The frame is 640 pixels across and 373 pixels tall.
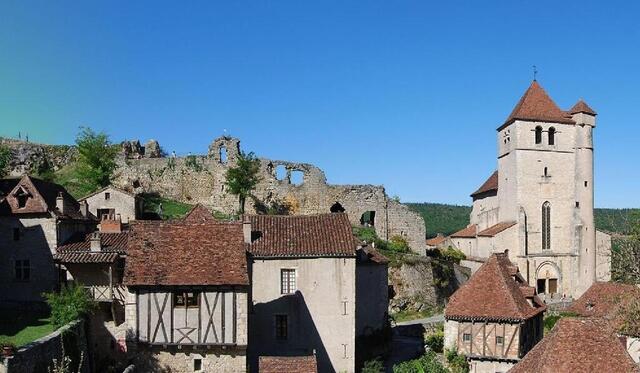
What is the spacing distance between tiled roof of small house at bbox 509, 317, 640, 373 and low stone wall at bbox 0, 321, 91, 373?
11314 mm

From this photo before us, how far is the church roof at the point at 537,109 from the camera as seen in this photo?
47.2 m

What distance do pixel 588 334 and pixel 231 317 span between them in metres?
11.6

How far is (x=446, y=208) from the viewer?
127m

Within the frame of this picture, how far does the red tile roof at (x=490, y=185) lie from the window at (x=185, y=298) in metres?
35.4

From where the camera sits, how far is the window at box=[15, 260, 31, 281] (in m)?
26.2

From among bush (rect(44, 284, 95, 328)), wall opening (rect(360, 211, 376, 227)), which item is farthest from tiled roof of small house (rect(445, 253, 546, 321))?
wall opening (rect(360, 211, 376, 227))

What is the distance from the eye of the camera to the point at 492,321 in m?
26.0

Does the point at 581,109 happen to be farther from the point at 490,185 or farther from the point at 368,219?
the point at 368,219

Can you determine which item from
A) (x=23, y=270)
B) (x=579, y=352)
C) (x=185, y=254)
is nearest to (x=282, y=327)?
(x=185, y=254)

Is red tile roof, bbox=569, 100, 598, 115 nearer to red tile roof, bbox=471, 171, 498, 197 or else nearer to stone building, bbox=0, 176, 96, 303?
red tile roof, bbox=471, 171, 498, 197

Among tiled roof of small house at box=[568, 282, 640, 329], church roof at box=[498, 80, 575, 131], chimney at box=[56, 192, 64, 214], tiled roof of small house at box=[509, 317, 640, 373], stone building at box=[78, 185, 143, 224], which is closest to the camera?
tiled roof of small house at box=[509, 317, 640, 373]

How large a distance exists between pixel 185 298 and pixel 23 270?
9.01 meters

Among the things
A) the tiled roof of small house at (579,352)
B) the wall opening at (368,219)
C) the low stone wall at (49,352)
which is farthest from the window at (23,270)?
the wall opening at (368,219)

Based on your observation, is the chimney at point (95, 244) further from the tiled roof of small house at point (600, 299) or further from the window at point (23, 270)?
the tiled roof of small house at point (600, 299)
